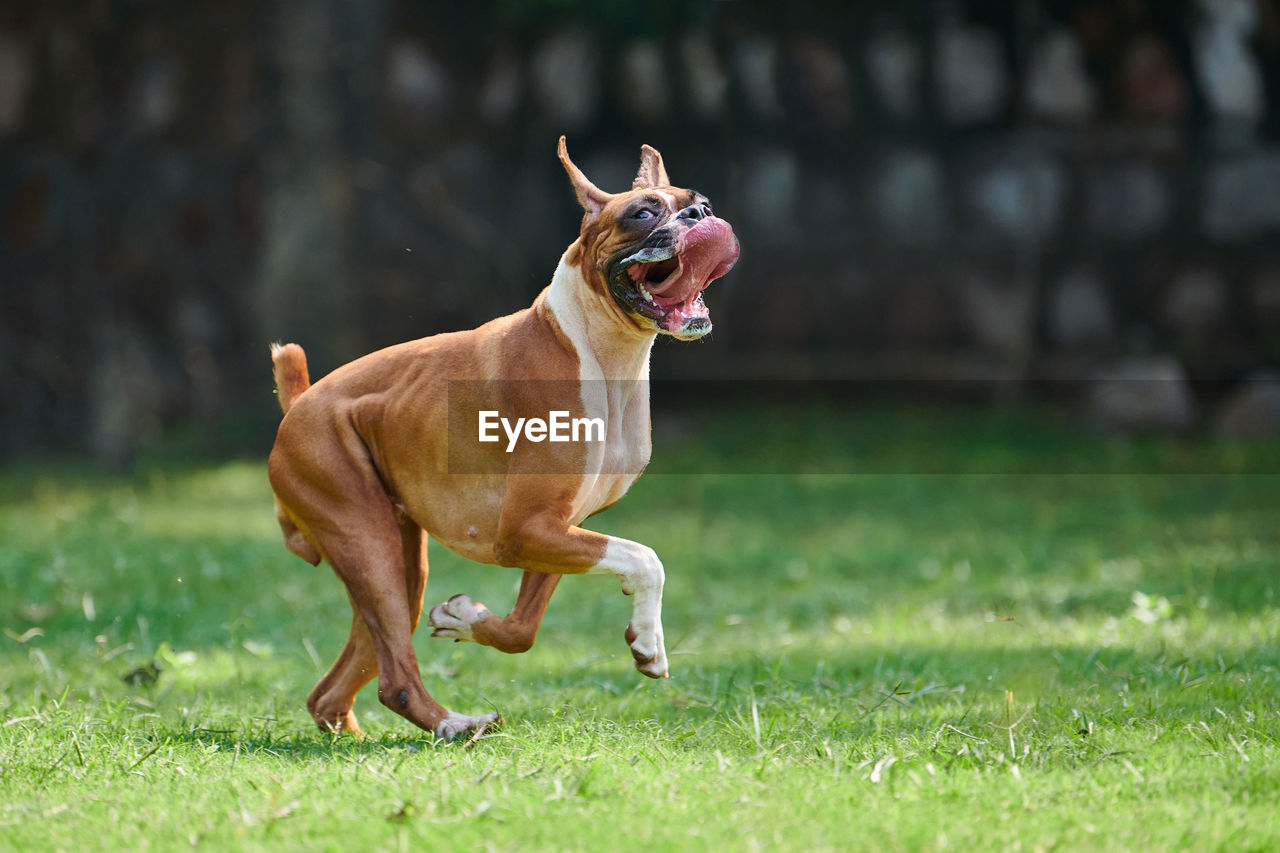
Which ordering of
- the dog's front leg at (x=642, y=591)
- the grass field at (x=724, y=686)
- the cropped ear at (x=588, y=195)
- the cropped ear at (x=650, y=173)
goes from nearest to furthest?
the grass field at (x=724, y=686) < the dog's front leg at (x=642, y=591) < the cropped ear at (x=588, y=195) < the cropped ear at (x=650, y=173)

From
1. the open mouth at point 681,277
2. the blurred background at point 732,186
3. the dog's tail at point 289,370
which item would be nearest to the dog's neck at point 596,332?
the open mouth at point 681,277

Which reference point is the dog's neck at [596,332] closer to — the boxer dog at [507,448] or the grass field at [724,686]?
the boxer dog at [507,448]

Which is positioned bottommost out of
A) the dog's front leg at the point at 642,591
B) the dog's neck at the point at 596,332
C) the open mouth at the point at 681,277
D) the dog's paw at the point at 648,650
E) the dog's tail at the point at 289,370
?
the dog's paw at the point at 648,650

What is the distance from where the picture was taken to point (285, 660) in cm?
557

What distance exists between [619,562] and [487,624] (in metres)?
0.46

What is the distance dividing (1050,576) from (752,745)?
12.4 ft

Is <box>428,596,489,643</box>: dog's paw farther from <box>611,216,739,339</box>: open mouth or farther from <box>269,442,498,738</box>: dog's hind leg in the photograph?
<box>611,216,739,339</box>: open mouth

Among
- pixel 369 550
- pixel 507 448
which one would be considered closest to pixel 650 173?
pixel 507 448

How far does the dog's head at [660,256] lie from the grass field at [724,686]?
114cm

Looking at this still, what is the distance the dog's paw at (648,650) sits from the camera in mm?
3744

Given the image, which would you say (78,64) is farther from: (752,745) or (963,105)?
(752,745)

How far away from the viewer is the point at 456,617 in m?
3.99

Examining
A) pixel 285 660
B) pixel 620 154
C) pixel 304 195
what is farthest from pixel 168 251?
pixel 285 660

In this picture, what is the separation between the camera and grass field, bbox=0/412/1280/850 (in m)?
3.12
